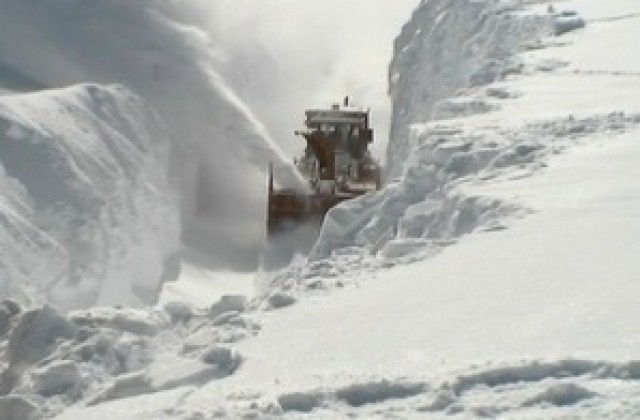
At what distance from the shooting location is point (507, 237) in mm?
5316

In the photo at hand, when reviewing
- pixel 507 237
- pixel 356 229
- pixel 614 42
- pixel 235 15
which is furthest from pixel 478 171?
pixel 235 15

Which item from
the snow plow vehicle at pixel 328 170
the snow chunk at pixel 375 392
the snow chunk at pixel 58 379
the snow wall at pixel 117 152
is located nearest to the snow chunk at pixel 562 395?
the snow chunk at pixel 375 392

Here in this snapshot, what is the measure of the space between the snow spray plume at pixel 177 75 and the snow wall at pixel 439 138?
342 cm

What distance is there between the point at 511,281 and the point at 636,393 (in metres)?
1.27

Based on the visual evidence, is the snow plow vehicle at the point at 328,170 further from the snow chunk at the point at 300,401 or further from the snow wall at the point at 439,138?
the snow chunk at the point at 300,401

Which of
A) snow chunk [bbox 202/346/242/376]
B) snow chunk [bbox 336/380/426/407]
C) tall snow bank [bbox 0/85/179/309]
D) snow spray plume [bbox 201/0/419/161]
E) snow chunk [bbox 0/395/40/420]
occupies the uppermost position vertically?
snow spray plume [bbox 201/0/419/161]

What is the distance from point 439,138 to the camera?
7078 millimetres

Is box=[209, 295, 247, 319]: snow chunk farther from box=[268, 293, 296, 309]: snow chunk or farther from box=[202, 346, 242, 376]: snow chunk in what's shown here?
box=[202, 346, 242, 376]: snow chunk

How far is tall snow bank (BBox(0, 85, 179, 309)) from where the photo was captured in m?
12.5

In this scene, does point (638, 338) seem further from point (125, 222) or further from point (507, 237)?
point (125, 222)

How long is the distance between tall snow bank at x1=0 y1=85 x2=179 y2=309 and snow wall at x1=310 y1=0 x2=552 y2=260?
3.50 m

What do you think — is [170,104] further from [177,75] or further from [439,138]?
[439,138]

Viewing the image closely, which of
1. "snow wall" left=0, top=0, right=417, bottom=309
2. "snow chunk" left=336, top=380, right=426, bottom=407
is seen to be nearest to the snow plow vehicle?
"snow wall" left=0, top=0, right=417, bottom=309

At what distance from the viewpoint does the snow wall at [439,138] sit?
19.5ft
